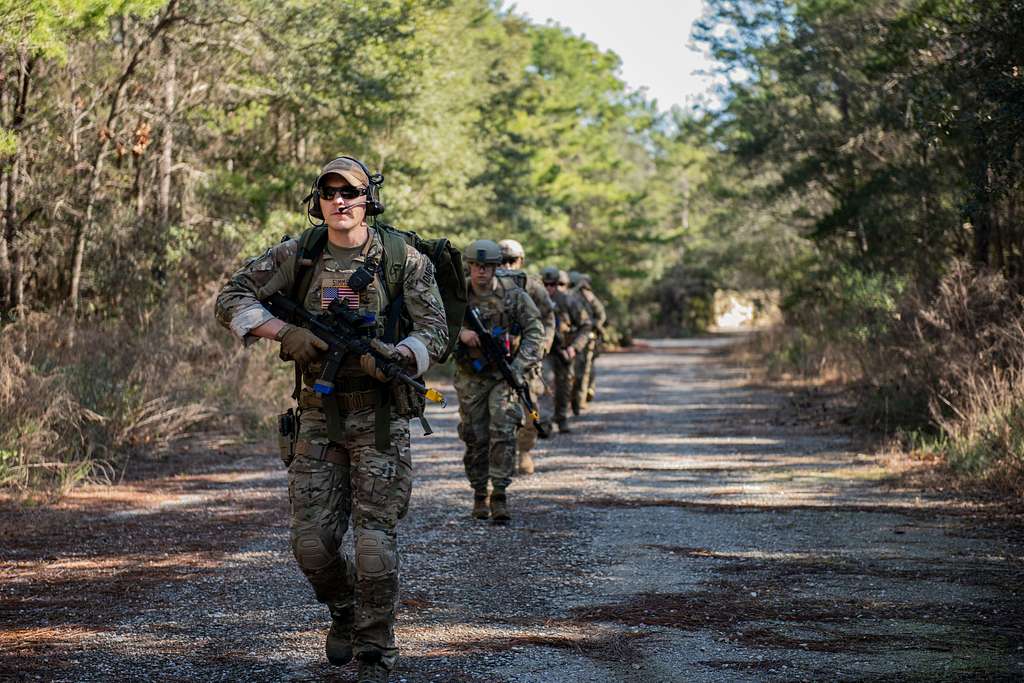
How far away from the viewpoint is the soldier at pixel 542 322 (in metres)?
10.8

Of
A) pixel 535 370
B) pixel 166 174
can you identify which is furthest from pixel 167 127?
pixel 535 370

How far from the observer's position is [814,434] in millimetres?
15484

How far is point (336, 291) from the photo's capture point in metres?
Result: 5.27

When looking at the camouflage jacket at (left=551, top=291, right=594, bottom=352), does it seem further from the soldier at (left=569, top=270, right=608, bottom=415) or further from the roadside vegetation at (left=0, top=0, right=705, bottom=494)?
the roadside vegetation at (left=0, top=0, right=705, bottom=494)

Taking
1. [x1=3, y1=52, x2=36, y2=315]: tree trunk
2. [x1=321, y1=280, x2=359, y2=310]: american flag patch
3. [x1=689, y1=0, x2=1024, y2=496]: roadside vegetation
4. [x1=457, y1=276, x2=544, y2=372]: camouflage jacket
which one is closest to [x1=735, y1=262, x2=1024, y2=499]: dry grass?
[x1=689, y1=0, x2=1024, y2=496]: roadside vegetation

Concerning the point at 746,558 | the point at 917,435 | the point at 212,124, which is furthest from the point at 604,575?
the point at 212,124

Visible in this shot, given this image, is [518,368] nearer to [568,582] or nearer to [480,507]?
[480,507]

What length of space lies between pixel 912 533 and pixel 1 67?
1088cm

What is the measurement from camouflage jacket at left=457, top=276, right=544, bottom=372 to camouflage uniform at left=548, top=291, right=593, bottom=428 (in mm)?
6146

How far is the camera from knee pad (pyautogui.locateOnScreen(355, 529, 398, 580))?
5098 millimetres

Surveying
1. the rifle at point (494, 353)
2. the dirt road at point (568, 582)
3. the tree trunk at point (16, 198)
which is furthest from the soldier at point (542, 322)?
the tree trunk at point (16, 198)

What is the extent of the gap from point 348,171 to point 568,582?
115 inches

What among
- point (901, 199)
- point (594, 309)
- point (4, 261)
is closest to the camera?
point (4, 261)

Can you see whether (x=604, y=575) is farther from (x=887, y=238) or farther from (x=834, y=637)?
(x=887, y=238)
